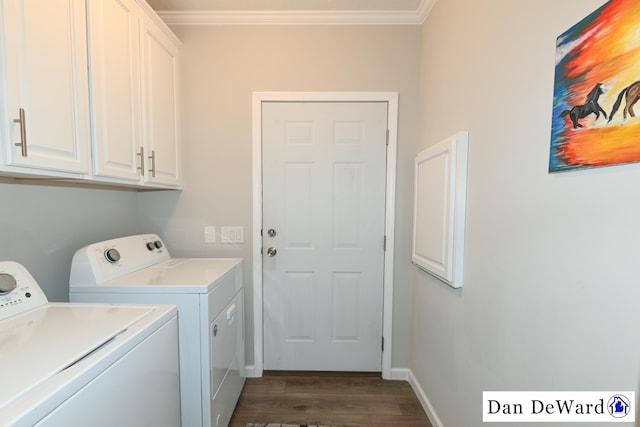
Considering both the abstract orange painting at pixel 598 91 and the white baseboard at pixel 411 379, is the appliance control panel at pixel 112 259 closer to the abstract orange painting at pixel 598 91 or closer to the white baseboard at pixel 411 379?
the white baseboard at pixel 411 379

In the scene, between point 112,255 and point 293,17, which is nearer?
point 112,255

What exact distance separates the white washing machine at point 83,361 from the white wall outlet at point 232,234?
2.94ft

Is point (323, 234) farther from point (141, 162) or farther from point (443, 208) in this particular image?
point (141, 162)

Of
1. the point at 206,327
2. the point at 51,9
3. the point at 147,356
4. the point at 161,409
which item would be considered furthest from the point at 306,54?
the point at 161,409

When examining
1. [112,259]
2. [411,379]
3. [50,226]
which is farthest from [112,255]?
[411,379]

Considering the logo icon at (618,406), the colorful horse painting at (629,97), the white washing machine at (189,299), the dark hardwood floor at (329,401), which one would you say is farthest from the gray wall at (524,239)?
the white washing machine at (189,299)

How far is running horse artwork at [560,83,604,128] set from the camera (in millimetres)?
700

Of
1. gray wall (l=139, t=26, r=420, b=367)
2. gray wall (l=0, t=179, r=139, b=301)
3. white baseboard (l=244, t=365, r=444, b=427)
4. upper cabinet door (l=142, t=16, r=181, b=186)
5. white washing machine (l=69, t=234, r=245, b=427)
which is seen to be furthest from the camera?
gray wall (l=139, t=26, r=420, b=367)

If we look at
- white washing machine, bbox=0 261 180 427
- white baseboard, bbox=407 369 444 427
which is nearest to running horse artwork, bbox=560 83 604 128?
white washing machine, bbox=0 261 180 427

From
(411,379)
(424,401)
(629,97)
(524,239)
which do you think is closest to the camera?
(629,97)

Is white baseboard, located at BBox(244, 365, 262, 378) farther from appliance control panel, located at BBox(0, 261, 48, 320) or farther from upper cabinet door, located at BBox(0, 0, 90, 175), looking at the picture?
upper cabinet door, located at BBox(0, 0, 90, 175)

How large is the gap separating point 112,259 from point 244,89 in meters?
1.38

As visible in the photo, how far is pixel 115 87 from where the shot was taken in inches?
51.3

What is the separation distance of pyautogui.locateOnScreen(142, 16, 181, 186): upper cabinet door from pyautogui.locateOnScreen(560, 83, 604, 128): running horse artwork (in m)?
1.89
